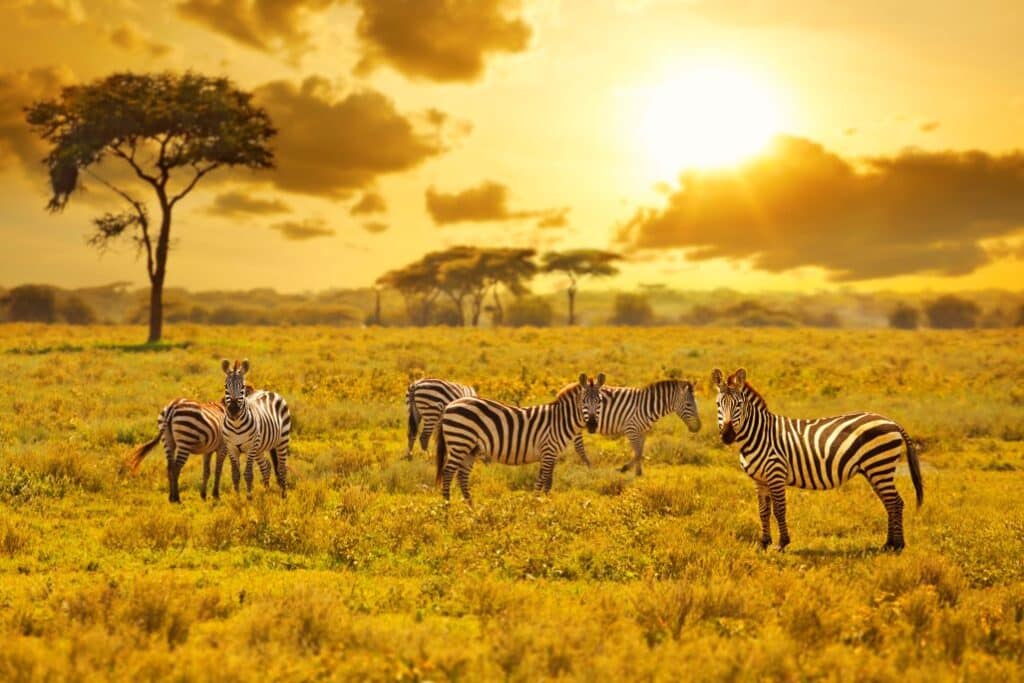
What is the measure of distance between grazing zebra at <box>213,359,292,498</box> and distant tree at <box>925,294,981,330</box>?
167005mm

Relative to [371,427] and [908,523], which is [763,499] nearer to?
[908,523]

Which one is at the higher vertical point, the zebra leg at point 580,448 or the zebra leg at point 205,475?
the zebra leg at point 580,448

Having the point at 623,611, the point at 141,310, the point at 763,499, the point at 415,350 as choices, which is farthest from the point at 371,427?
the point at 141,310

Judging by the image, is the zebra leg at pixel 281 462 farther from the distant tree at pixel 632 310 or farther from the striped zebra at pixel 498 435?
the distant tree at pixel 632 310

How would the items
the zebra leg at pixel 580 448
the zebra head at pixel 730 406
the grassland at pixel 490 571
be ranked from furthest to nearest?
the zebra leg at pixel 580 448 → the zebra head at pixel 730 406 → the grassland at pixel 490 571

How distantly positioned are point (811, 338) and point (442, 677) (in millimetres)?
57034

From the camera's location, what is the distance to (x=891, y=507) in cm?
1159

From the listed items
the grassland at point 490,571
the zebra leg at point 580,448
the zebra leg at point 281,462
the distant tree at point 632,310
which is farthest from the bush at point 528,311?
the zebra leg at point 281,462

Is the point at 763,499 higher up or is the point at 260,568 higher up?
the point at 763,499

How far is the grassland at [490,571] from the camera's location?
744 cm

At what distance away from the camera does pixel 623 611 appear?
8.84 metres

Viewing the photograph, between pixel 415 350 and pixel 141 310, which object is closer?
pixel 415 350

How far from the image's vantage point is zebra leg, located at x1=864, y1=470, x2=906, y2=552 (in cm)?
1155

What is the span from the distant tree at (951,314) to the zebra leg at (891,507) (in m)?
166
